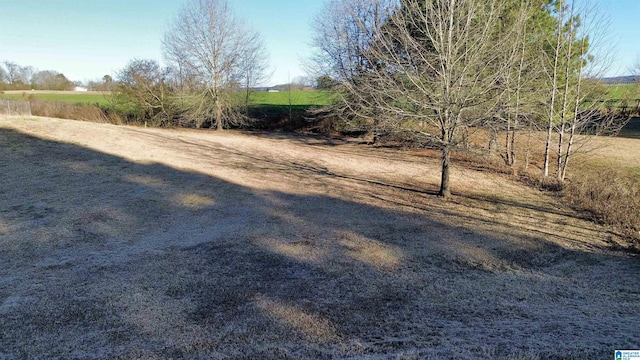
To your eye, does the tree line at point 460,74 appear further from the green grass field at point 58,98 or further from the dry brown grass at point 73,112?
the green grass field at point 58,98

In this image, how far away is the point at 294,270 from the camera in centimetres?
600

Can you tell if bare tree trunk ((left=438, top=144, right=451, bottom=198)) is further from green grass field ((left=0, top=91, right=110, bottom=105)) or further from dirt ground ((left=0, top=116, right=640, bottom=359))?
green grass field ((left=0, top=91, right=110, bottom=105))

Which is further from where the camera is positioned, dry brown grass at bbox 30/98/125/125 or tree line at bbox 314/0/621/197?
dry brown grass at bbox 30/98/125/125

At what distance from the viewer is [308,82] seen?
26.4 metres

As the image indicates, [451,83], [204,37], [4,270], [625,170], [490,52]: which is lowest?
[4,270]

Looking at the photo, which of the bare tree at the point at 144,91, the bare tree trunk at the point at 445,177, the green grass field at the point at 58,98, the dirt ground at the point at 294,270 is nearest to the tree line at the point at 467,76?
the bare tree trunk at the point at 445,177

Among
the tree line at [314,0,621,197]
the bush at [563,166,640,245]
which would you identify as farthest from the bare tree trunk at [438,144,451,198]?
the bush at [563,166,640,245]

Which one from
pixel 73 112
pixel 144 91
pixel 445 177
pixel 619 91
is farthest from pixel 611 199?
pixel 73 112

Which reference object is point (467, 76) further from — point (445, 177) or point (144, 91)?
point (144, 91)

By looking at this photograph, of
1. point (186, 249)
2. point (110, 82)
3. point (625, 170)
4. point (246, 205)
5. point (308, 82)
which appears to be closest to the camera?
point (186, 249)

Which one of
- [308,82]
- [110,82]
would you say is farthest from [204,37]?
[110,82]

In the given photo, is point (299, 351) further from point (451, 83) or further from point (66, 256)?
point (451, 83)

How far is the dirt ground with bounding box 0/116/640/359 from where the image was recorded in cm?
387

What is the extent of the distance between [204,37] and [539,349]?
2941 cm
